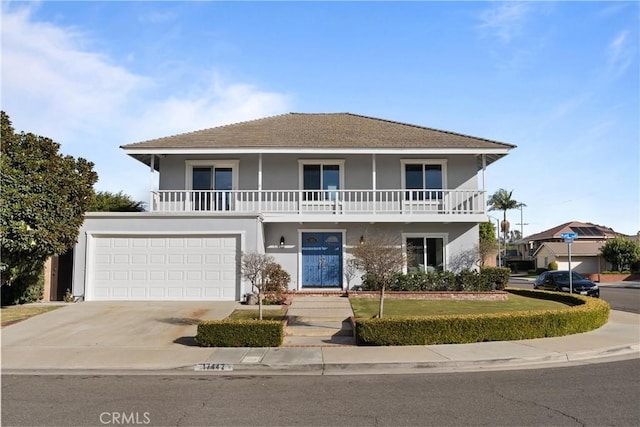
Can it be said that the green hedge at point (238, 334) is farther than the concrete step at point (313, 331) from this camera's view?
No

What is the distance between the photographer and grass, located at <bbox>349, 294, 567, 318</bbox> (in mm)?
14438

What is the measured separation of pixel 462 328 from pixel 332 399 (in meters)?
5.31

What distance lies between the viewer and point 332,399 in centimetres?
689

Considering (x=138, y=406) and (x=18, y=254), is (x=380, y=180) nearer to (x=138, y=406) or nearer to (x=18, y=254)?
(x=18, y=254)

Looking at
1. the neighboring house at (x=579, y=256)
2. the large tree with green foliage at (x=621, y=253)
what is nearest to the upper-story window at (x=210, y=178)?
the neighboring house at (x=579, y=256)

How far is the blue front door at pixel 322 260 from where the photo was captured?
19516 mm

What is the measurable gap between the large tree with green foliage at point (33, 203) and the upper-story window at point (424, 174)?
1222 cm

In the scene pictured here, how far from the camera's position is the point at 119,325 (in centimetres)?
1305

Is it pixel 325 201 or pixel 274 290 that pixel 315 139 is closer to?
pixel 325 201

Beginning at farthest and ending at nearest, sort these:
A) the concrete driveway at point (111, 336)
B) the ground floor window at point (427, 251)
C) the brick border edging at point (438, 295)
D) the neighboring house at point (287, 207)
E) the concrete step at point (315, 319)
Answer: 1. the ground floor window at point (427, 251)
2. the brick border edging at point (438, 295)
3. the neighboring house at point (287, 207)
4. the concrete step at point (315, 319)
5. the concrete driveway at point (111, 336)

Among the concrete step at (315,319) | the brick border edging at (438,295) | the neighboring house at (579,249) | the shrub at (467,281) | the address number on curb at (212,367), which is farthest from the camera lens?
the neighboring house at (579,249)

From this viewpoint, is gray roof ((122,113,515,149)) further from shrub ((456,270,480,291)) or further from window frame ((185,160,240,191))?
shrub ((456,270,480,291))
